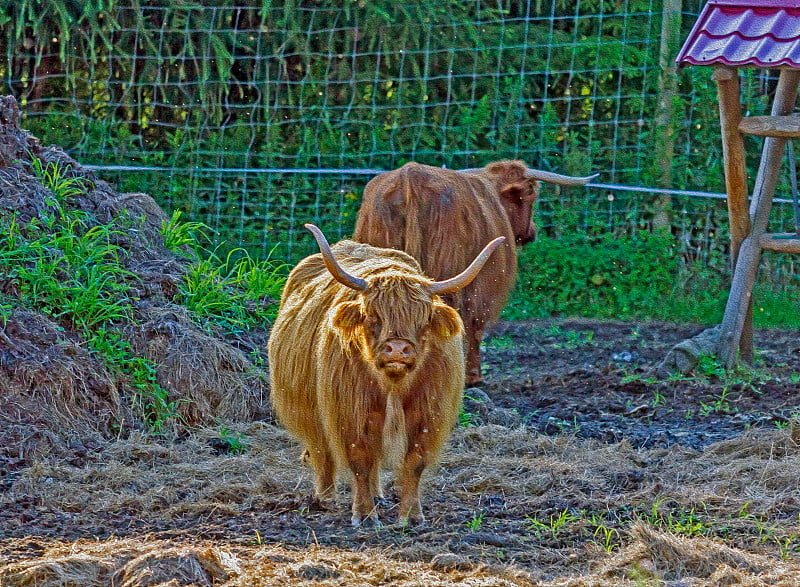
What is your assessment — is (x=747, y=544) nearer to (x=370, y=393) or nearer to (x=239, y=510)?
(x=370, y=393)

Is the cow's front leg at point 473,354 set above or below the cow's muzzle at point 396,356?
below

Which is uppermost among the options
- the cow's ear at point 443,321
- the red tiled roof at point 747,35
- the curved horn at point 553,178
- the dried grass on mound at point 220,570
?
the red tiled roof at point 747,35

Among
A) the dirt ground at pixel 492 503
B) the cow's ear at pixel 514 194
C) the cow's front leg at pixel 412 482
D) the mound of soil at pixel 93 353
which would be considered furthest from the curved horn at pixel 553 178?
the cow's front leg at pixel 412 482

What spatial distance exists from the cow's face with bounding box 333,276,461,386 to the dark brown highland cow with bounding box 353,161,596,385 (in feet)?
8.85

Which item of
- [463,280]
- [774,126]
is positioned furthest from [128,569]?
[774,126]

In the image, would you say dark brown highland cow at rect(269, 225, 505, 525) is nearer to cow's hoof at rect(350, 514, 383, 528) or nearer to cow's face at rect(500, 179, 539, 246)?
Answer: cow's hoof at rect(350, 514, 383, 528)

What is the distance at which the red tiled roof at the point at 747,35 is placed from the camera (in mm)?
6914

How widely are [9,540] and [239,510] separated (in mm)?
940

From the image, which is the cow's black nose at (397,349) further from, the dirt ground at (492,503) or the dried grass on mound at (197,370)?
the dried grass on mound at (197,370)

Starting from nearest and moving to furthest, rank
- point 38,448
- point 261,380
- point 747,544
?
point 747,544 < point 38,448 < point 261,380

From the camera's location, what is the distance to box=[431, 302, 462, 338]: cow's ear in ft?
14.8

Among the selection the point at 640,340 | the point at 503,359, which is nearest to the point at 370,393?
the point at 503,359

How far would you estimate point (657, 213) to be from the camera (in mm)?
10406

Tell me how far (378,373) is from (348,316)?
0.27 metres
